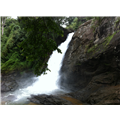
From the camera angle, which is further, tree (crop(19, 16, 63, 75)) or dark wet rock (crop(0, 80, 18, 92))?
dark wet rock (crop(0, 80, 18, 92))

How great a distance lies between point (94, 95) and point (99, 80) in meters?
1.63

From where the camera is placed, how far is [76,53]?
1164cm

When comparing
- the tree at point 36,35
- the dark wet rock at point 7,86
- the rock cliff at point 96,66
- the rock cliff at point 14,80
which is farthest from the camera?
the rock cliff at point 14,80

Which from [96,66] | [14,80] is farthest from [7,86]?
[96,66]

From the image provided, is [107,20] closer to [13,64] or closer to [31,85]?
[31,85]

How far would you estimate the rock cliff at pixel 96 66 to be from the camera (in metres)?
6.90

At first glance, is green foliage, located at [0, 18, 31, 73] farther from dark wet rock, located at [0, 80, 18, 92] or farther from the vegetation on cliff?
dark wet rock, located at [0, 80, 18, 92]

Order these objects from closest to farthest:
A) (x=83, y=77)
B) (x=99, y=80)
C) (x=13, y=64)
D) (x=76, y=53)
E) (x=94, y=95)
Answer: (x=94, y=95), (x=99, y=80), (x=83, y=77), (x=76, y=53), (x=13, y=64)

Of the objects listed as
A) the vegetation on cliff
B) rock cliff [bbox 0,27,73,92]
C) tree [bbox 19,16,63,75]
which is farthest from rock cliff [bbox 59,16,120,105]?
tree [bbox 19,16,63,75]

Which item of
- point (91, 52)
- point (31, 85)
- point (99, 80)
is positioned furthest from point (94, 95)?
point (31, 85)

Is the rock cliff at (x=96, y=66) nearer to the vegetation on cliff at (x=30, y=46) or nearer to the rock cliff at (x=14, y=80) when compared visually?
the vegetation on cliff at (x=30, y=46)

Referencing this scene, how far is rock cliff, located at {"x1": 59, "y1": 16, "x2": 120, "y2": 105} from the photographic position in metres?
6.90

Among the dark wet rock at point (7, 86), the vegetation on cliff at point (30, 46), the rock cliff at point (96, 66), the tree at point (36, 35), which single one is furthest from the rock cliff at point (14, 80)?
the tree at point (36, 35)
